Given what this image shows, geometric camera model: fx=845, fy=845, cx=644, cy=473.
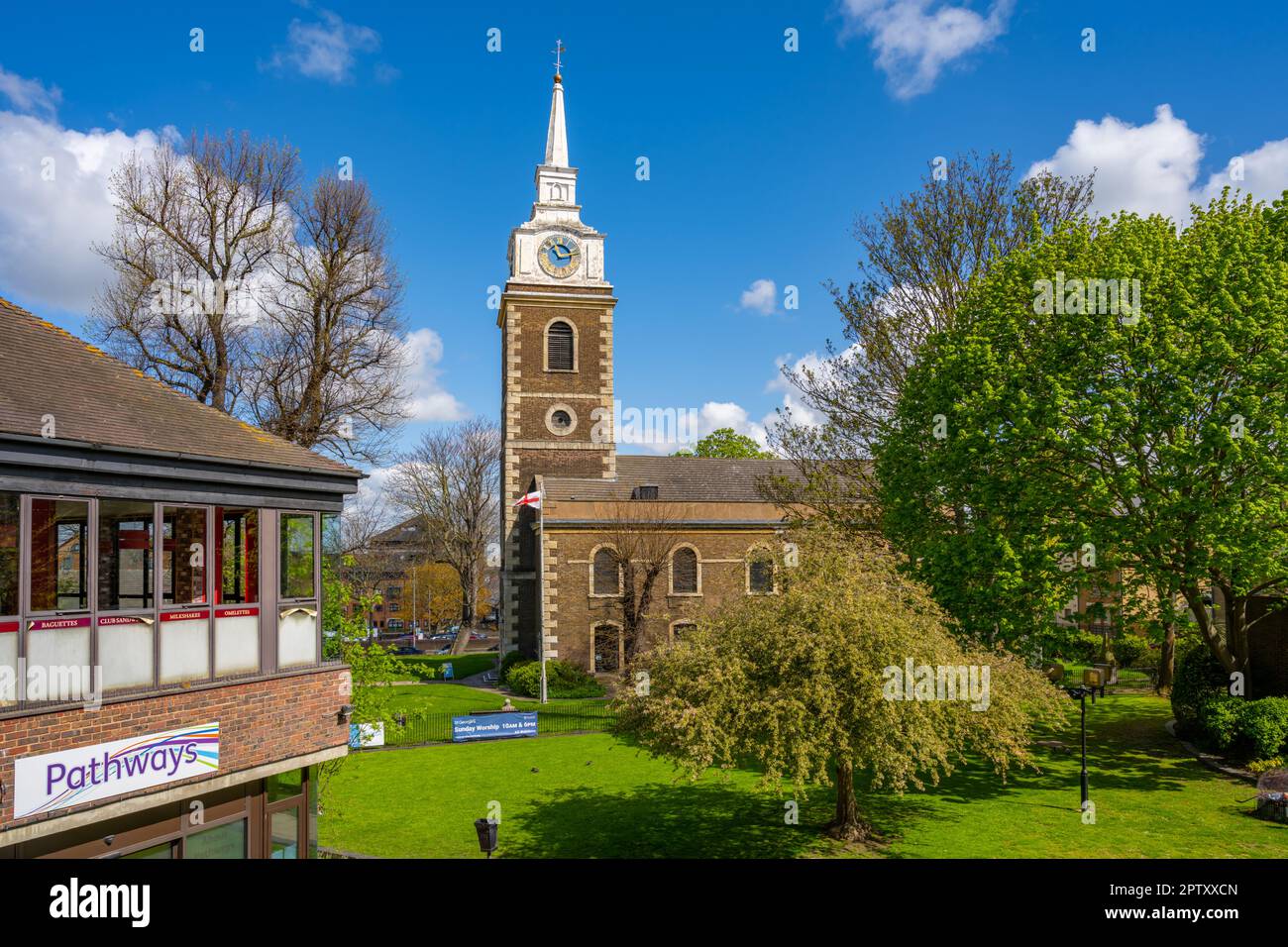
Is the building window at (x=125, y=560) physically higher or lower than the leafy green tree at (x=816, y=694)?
higher

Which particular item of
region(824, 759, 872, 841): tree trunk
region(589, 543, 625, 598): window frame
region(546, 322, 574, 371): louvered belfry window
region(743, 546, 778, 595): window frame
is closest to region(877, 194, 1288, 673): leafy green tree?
region(743, 546, 778, 595): window frame

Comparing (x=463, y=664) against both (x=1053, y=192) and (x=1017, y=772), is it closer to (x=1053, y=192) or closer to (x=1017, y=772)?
(x=1017, y=772)

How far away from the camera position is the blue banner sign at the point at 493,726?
27984 mm

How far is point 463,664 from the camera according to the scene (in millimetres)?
49625

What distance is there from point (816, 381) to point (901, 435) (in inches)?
261

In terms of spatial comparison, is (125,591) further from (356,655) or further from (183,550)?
(356,655)

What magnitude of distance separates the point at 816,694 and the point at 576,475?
30.2 metres

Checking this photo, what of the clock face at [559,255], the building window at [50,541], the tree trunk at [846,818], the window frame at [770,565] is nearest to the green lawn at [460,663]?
the clock face at [559,255]

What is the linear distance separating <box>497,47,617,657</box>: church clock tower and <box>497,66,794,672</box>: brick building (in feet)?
0.20

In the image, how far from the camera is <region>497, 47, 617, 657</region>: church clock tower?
43094 mm

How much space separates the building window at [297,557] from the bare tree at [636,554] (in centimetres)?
2582

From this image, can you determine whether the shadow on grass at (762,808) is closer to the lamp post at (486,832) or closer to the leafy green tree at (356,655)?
the lamp post at (486,832)

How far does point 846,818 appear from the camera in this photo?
16859 mm

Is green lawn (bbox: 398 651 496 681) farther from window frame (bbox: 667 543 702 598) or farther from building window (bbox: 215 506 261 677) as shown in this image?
building window (bbox: 215 506 261 677)
